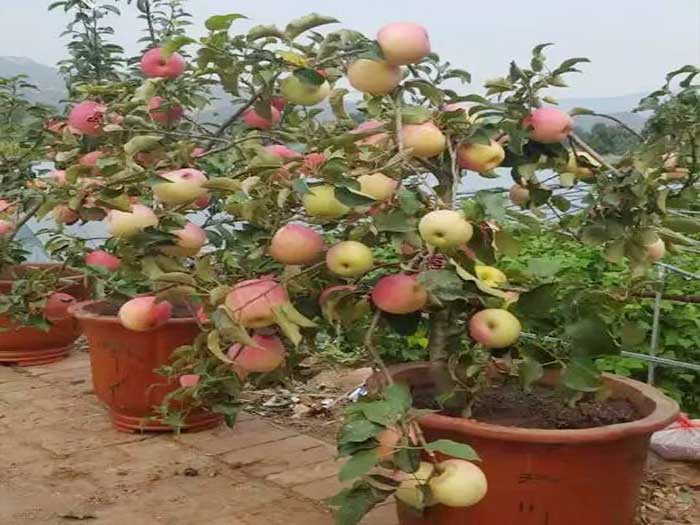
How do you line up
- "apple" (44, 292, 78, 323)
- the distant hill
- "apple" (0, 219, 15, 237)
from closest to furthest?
"apple" (44, 292, 78, 323), "apple" (0, 219, 15, 237), the distant hill

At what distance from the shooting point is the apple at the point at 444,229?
1424 millimetres

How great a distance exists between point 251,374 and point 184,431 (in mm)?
1034

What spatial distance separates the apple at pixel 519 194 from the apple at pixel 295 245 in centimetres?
48

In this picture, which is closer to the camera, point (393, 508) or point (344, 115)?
point (344, 115)

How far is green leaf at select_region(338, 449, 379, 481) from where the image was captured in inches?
54.8

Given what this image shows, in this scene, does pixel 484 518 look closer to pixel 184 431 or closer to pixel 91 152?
pixel 91 152

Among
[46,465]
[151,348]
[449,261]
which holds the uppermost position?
[449,261]

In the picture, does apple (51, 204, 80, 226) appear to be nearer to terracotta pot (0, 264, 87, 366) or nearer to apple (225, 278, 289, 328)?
apple (225, 278, 289, 328)

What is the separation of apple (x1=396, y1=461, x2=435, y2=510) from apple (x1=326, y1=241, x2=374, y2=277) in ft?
1.03

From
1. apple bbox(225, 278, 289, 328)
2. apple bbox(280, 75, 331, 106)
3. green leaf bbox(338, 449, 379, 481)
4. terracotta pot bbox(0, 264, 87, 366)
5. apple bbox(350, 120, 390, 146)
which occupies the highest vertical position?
apple bbox(280, 75, 331, 106)

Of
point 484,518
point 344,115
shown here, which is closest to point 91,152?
point 344,115

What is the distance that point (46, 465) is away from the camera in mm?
2648

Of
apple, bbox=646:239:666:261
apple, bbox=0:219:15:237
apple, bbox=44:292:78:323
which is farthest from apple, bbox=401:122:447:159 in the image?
apple, bbox=0:219:15:237

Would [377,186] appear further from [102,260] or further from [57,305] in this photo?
[57,305]
